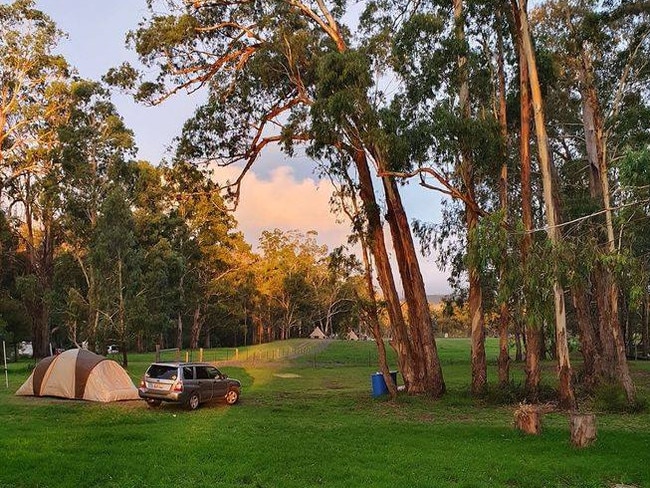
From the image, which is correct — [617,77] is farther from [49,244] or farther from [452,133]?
[49,244]

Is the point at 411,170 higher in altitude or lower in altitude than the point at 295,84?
lower

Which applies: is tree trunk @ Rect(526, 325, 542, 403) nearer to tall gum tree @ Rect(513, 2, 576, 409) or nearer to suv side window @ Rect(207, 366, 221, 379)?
tall gum tree @ Rect(513, 2, 576, 409)

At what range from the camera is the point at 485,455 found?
10.9 metres

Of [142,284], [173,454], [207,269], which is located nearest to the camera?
[173,454]

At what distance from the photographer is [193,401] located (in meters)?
18.0

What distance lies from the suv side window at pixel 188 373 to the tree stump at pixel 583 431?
10.8 metres

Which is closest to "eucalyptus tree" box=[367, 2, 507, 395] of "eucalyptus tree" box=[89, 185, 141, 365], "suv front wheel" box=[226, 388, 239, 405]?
"suv front wheel" box=[226, 388, 239, 405]

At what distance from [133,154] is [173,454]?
3479 cm

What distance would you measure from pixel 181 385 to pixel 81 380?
5.13 m

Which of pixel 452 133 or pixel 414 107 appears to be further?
pixel 414 107

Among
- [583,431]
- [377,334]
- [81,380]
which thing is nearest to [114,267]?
[81,380]

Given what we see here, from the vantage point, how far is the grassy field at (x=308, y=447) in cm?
917

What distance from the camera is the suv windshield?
1773 cm

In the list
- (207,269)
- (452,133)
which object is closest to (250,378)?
(452,133)
